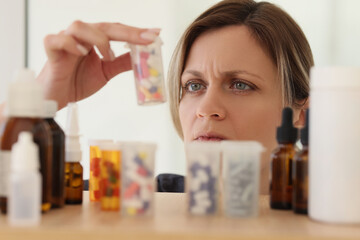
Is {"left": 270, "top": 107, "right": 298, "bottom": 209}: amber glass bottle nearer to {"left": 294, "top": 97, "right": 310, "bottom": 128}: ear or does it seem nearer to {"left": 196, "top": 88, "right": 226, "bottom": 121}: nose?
{"left": 196, "top": 88, "right": 226, "bottom": 121}: nose

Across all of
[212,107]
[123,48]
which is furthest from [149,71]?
[123,48]

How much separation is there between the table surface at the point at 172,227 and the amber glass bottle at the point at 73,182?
9 cm

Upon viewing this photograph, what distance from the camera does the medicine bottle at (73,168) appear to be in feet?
2.86

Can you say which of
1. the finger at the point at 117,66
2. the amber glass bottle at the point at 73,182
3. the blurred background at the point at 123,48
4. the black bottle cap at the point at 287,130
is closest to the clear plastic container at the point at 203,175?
the black bottle cap at the point at 287,130

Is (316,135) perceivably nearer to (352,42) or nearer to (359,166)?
(359,166)

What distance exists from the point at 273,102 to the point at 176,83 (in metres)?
0.35

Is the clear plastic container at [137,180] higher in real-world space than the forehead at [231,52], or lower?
lower

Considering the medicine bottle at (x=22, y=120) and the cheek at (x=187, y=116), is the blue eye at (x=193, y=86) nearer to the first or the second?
the cheek at (x=187, y=116)

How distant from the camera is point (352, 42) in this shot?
3.01 metres

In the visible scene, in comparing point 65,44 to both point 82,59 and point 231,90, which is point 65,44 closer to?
point 82,59

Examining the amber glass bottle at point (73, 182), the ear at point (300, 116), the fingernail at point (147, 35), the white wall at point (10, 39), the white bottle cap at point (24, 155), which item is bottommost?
the amber glass bottle at point (73, 182)

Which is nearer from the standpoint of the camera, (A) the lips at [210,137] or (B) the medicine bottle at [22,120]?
(B) the medicine bottle at [22,120]

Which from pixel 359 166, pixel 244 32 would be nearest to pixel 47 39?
pixel 359 166

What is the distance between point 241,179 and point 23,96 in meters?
0.32
